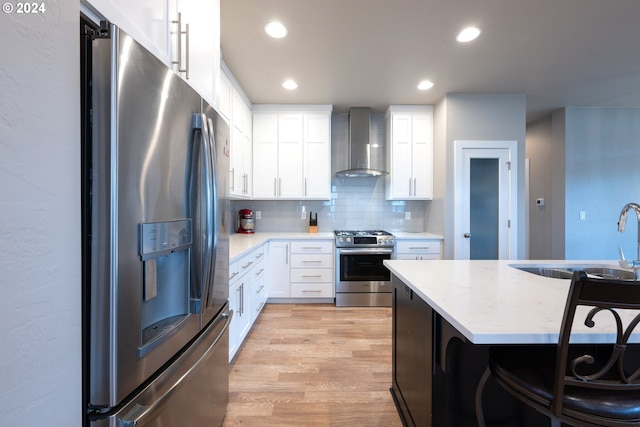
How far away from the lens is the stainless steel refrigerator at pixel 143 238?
0.72m

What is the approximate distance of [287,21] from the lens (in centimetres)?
205

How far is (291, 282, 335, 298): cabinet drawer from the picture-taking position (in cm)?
346

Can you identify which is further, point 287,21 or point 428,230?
point 428,230

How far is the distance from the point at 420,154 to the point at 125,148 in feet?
11.6

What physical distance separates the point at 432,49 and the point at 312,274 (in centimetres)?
271

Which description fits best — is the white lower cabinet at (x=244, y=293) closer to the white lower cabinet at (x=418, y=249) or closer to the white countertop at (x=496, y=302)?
the white countertop at (x=496, y=302)

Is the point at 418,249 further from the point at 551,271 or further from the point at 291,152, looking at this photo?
the point at 291,152

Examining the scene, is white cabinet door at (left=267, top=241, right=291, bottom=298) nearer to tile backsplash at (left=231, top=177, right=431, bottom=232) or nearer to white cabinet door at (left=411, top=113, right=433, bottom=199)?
tile backsplash at (left=231, top=177, right=431, bottom=232)

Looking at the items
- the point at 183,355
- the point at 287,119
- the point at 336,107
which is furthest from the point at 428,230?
the point at 183,355

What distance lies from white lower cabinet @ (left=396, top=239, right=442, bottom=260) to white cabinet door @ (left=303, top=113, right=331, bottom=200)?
118 cm

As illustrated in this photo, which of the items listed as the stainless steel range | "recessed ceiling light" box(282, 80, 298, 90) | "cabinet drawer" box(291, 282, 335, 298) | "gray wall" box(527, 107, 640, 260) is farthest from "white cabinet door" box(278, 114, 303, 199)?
"gray wall" box(527, 107, 640, 260)

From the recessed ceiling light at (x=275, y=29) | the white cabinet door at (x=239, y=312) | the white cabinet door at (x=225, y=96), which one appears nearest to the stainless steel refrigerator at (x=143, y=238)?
the white cabinet door at (x=239, y=312)

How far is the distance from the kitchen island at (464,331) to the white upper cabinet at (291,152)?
2.35m
